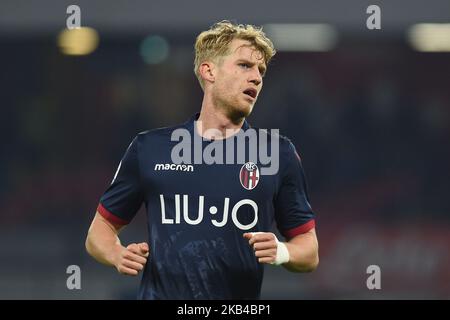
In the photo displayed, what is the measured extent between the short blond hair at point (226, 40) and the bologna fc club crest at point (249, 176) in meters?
0.72

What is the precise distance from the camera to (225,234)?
5027 mm

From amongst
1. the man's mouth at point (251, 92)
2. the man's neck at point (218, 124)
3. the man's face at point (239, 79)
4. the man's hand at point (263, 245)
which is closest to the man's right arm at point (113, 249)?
the man's hand at point (263, 245)

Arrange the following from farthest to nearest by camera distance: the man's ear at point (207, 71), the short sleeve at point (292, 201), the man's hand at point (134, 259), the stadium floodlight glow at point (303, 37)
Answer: the stadium floodlight glow at point (303, 37) < the man's ear at point (207, 71) < the short sleeve at point (292, 201) < the man's hand at point (134, 259)

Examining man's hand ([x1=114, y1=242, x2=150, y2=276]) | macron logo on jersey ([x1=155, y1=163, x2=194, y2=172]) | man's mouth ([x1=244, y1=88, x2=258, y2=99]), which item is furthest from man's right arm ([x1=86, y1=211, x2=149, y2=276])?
man's mouth ([x1=244, y1=88, x2=258, y2=99])

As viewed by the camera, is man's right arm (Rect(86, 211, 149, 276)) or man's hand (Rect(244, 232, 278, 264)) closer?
man's hand (Rect(244, 232, 278, 264))

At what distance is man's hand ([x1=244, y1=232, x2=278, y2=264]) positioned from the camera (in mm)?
4736

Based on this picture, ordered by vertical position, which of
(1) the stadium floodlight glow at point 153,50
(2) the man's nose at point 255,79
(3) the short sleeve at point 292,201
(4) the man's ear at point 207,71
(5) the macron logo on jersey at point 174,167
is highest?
(1) the stadium floodlight glow at point 153,50

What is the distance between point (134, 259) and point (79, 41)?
35.4ft

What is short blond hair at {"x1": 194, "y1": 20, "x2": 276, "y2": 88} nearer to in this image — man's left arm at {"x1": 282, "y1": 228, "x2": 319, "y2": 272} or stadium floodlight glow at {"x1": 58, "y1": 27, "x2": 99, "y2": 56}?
man's left arm at {"x1": 282, "y1": 228, "x2": 319, "y2": 272}

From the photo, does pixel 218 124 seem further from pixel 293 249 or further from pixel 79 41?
pixel 79 41

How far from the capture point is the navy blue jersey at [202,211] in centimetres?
500

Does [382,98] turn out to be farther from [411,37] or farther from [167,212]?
[167,212]

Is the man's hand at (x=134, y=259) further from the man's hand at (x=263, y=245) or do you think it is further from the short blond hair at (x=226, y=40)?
the short blond hair at (x=226, y=40)

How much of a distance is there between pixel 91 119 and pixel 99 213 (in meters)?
10.2
